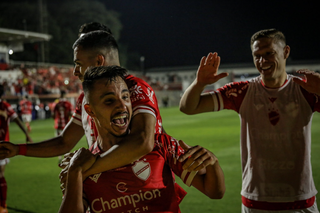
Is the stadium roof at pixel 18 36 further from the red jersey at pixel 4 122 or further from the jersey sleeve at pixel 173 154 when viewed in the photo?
the jersey sleeve at pixel 173 154

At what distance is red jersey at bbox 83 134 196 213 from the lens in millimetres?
2131

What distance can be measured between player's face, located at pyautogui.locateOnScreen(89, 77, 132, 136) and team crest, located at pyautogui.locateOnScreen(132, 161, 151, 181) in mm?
235

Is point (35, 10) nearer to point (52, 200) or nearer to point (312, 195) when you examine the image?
point (52, 200)

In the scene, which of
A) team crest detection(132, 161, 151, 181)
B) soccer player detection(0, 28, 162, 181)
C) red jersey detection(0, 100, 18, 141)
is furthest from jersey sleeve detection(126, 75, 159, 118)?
red jersey detection(0, 100, 18, 141)

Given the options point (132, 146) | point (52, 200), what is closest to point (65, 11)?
point (52, 200)

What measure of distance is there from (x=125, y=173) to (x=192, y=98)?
1.25 metres

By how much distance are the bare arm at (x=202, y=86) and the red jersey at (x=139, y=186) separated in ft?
3.19

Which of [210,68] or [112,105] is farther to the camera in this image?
[210,68]

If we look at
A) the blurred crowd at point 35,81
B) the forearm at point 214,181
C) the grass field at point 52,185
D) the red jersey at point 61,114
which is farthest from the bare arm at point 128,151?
the blurred crowd at point 35,81

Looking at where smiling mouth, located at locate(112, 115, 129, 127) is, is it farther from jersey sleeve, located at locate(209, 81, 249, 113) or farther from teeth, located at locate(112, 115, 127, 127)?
jersey sleeve, located at locate(209, 81, 249, 113)

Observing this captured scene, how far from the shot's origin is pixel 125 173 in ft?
7.22

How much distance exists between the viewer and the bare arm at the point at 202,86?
2979 mm

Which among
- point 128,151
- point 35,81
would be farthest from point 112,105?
point 35,81

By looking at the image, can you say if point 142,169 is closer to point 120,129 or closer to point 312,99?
point 120,129
